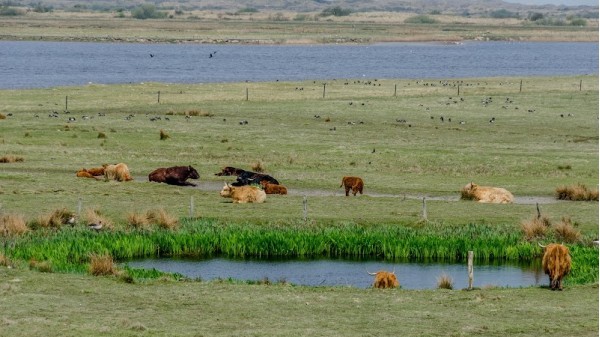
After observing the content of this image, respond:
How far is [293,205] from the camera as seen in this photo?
3709 cm

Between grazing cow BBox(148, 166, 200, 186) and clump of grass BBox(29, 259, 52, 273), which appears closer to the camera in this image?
clump of grass BBox(29, 259, 52, 273)

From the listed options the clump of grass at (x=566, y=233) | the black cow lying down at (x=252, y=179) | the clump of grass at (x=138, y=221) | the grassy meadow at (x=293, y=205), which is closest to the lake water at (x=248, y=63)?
the grassy meadow at (x=293, y=205)

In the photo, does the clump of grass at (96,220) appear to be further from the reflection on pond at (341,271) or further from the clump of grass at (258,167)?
the clump of grass at (258,167)

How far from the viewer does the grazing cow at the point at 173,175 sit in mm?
41312

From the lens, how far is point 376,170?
46625 mm

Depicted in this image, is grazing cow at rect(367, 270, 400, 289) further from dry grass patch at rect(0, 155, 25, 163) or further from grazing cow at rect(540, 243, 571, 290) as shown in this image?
dry grass patch at rect(0, 155, 25, 163)

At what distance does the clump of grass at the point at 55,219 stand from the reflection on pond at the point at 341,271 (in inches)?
123

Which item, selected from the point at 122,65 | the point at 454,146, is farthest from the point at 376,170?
the point at 122,65

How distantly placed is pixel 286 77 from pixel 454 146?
5668 centimetres

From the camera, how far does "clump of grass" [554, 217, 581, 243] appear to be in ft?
106

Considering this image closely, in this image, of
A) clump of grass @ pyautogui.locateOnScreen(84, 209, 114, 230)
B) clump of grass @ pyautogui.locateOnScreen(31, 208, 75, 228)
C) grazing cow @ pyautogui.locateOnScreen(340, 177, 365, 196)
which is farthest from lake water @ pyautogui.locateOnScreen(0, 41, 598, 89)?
clump of grass @ pyautogui.locateOnScreen(84, 209, 114, 230)

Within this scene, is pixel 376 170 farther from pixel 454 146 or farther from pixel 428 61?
pixel 428 61

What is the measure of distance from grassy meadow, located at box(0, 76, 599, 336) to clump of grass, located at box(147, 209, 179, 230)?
140 mm

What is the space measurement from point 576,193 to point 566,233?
7.10 meters
